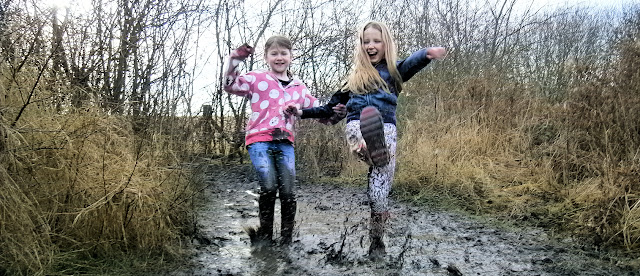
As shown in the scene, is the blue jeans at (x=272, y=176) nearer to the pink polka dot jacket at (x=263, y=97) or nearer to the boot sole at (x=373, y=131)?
the pink polka dot jacket at (x=263, y=97)

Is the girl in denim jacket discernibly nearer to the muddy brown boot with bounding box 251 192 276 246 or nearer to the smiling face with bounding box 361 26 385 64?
the smiling face with bounding box 361 26 385 64

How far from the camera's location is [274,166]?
3582 mm

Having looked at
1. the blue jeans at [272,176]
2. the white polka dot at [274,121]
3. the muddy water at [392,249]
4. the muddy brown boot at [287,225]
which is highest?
the white polka dot at [274,121]

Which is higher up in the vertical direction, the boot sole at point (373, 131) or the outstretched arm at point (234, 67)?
the outstretched arm at point (234, 67)

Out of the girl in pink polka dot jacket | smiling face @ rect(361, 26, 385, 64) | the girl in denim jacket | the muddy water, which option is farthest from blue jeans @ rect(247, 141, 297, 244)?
smiling face @ rect(361, 26, 385, 64)

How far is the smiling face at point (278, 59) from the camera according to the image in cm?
374

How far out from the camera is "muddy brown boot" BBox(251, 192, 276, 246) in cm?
354

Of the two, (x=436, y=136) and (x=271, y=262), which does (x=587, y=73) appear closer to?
(x=436, y=136)

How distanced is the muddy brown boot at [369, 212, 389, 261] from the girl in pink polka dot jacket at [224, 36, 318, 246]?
2.03ft

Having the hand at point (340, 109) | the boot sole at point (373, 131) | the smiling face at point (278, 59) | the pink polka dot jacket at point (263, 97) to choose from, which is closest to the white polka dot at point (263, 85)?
the pink polka dot jacket at point (263, 97)

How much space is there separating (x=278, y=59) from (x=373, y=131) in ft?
3.62

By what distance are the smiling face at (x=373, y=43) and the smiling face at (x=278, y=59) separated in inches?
27.1

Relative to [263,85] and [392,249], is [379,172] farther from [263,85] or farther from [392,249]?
[263,85]

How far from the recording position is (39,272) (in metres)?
2.46
